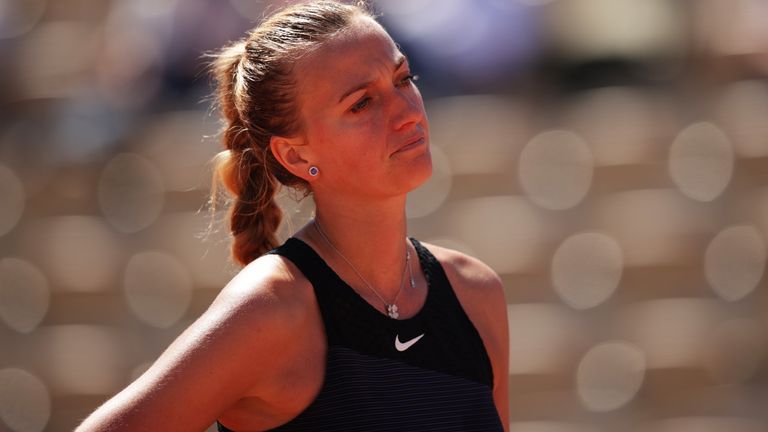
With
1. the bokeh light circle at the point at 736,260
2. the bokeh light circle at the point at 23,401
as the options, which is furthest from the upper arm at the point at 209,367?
the bokeh light circle at the point at 23,401

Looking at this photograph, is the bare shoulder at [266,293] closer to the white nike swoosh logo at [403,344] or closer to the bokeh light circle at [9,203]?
the white nike swoosh logo at [403,344]

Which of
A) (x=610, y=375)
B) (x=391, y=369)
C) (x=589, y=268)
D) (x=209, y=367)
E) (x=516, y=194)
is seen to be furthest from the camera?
(x=516, y=194)

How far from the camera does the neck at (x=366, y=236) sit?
79.3 inches

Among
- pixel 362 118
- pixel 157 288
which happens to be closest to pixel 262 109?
pixel 362 118

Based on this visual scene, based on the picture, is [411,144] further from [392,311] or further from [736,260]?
[736,260]

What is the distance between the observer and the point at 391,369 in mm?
1865

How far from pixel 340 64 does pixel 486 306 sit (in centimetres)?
59

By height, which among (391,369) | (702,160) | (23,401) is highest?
(702,160)

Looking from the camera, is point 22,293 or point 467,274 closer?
point 467,274

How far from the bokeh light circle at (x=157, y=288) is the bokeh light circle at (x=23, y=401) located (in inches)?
21.4

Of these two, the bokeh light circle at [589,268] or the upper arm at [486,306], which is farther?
the bokeh light circle at [589,268]

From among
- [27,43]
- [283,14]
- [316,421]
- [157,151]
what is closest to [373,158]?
[283,14]

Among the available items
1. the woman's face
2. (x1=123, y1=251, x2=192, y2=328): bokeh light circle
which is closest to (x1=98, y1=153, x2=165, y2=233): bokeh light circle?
(x1=123, y1=251, x2=192, y2=328): bokeh light circle

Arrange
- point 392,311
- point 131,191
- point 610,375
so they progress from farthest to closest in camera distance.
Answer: point 131,191 → point 610,375 → point 392,311
